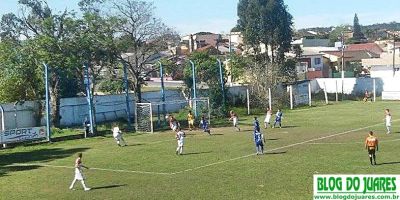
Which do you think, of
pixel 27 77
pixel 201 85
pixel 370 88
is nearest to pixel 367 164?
pixel 27 77

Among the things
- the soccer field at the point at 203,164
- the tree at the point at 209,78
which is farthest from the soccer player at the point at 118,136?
the tree at the point at 209,78

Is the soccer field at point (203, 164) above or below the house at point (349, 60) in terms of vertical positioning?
below

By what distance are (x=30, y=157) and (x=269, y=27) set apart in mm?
52092

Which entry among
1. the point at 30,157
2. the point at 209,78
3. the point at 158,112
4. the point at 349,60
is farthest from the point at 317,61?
the point at 30,157

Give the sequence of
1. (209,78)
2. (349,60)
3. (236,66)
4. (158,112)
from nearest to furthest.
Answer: (158,112) < (209,78) < (236,66) < (349,60)

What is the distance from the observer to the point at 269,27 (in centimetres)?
8344

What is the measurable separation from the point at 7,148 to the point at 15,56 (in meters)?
10.0

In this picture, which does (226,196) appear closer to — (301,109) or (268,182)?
(268,182)

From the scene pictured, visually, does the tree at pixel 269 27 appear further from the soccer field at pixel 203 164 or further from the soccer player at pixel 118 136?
the soccer player at pixel 118 136

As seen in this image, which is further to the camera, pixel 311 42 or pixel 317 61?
pixel 311 42

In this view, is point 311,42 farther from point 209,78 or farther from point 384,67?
point 209,78

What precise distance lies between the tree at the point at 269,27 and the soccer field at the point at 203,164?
36.8 meters

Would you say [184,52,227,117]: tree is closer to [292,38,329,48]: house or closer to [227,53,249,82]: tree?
[227,53,249,82]: tree

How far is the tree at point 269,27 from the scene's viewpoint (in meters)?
83.2
